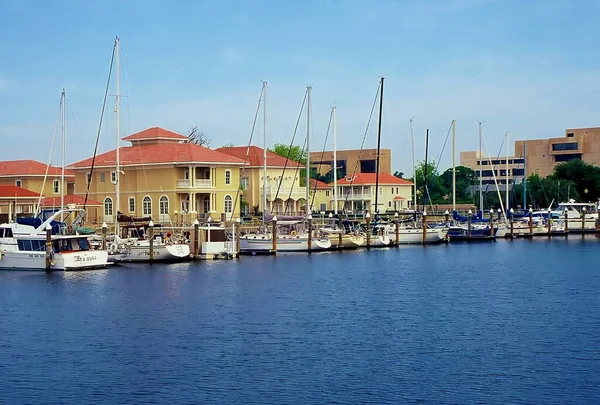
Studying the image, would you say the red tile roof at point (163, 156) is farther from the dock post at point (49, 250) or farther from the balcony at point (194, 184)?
the dock post at point (49, 250)

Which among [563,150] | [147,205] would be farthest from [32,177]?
[563,150]

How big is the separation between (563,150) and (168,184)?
363 feet

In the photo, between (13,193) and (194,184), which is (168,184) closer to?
(194,184)

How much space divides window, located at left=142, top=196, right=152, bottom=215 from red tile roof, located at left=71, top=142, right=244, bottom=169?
3.57 meters

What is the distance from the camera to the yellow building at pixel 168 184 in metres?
96.5

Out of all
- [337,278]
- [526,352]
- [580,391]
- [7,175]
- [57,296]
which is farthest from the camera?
[7,175]

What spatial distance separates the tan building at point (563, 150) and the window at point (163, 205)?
337ft

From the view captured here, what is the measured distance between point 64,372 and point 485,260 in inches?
1987

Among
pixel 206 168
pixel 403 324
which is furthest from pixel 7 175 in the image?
pixel 403 324

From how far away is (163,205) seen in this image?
9662cm

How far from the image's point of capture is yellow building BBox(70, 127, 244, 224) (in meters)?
96.5

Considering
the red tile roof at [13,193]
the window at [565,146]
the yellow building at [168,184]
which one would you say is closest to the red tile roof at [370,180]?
the yellow building at [168,184]

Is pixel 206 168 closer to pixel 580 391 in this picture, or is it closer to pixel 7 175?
pixel 7 175

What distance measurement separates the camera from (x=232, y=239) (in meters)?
77.1
